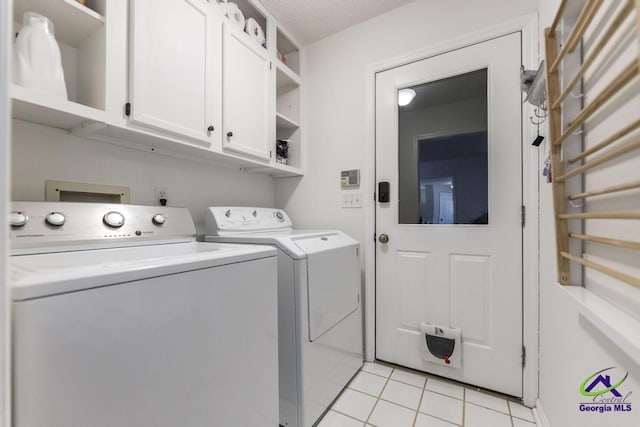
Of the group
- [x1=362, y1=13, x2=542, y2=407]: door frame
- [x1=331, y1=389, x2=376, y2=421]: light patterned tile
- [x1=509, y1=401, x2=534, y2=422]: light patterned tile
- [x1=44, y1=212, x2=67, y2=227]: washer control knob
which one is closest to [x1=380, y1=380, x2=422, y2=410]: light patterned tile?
[x1=331, y1=389, x2=376, y2=421]: light patterned tile

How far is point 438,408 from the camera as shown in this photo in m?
1.52

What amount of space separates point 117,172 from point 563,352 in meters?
2.18

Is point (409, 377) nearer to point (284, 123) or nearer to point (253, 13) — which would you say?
point (284, 123)

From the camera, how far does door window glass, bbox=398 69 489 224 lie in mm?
1703

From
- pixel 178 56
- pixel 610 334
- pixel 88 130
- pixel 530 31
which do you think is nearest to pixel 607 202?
pixel 610 334

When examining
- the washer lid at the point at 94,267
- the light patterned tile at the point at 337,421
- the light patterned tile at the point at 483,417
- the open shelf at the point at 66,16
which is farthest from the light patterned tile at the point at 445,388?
the open shelf at the point at 66,16

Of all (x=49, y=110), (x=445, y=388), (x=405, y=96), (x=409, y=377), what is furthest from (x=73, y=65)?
(x=445, y=388)

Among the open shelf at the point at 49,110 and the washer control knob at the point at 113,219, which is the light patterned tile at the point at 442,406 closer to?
the washer control knob at the point at 113,219

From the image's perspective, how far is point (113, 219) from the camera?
47.1 inches

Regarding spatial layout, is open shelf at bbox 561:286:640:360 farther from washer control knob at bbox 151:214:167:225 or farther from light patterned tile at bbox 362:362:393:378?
washer control knob at bbox 151:214:167:225

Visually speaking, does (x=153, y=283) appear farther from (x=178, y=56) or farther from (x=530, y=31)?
(x=530, y=31)

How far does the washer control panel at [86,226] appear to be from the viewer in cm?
96

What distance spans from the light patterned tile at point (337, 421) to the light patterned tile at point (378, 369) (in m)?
0.47

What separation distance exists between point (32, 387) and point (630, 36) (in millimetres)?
1577
